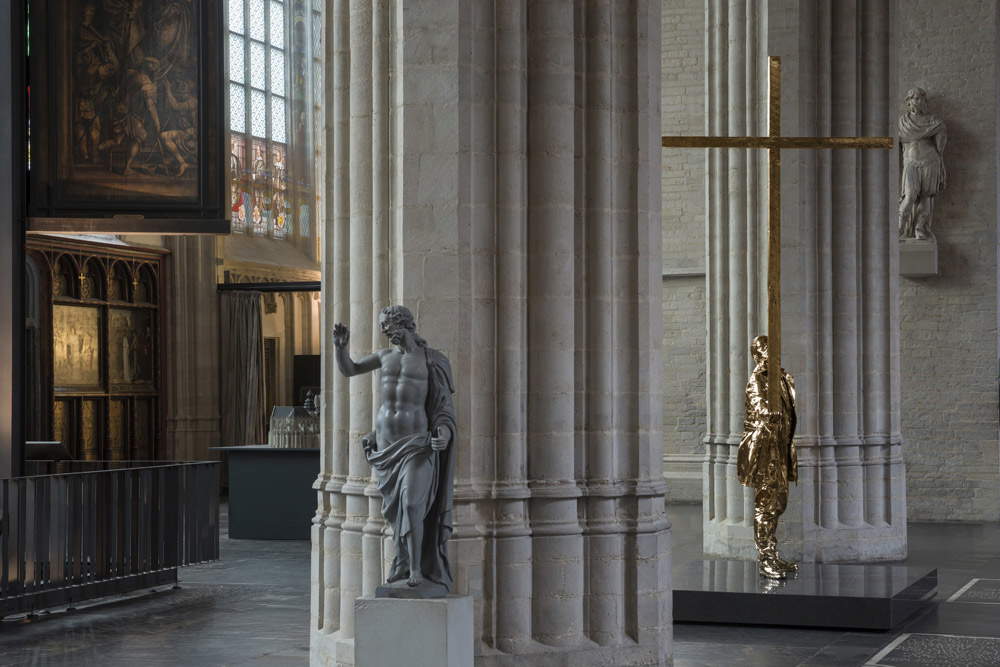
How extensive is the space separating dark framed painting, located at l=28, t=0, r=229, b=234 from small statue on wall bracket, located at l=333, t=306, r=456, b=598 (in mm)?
5726

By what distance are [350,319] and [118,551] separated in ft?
15.2

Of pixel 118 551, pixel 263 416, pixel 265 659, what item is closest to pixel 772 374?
pixel 265 659

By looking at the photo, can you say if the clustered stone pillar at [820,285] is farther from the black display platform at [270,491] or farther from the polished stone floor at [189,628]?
the black display platform at [270,491]

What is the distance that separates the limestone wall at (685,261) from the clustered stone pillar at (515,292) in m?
13.0

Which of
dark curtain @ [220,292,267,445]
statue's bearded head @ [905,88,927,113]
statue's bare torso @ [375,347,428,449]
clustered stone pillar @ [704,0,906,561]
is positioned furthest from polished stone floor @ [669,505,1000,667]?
dark curtain @ [220,292,267,445]

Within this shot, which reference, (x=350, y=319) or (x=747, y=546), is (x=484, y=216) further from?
(x=747, y=546)

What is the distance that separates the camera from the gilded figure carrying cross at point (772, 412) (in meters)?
11.4

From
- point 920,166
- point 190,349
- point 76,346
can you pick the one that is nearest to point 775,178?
point 920,166

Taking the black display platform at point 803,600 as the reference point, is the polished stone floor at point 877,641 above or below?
below

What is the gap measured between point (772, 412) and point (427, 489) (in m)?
4.50

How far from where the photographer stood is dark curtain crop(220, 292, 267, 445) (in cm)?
2411

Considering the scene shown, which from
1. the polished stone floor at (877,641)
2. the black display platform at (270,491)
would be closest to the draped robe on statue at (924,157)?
the polished stone floor at (877,641)

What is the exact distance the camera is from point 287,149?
2636cm

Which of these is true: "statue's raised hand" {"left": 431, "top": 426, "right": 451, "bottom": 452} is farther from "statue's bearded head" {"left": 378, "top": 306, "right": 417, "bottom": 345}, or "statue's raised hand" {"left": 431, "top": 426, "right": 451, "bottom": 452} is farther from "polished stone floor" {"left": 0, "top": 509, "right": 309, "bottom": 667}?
"polished stone floor" {"left": 0, "top": 509, "right": 309, "bottom": 667}
